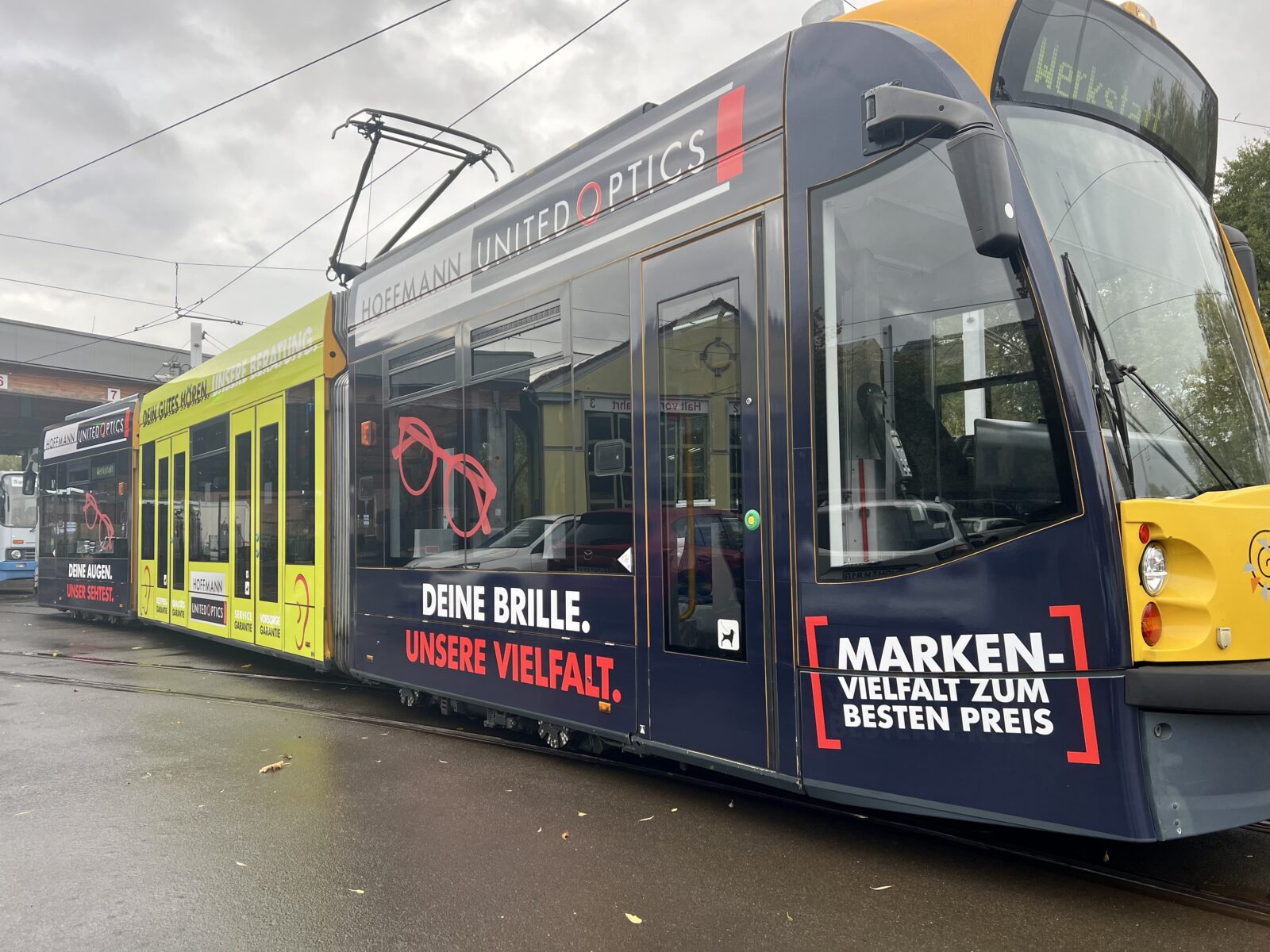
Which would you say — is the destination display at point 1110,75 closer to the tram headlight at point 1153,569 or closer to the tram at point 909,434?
the tram at point 909,434

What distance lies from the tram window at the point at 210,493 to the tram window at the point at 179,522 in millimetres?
298

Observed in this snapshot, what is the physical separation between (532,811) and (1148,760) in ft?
9.81

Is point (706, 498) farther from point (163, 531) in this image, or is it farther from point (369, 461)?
point (163, 531)

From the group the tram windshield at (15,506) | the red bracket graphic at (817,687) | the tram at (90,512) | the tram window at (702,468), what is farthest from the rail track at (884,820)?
the tram windshield at (15,506)

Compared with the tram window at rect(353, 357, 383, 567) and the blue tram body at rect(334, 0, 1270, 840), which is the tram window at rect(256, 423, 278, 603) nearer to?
the tram window at rect(353, 357, 383, 567)

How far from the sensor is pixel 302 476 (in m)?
8.63

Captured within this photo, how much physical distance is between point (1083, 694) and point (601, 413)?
2702mm

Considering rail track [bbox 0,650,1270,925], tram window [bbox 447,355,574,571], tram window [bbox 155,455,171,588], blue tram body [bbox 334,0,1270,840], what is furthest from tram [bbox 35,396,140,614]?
blue tram body [bbox 334,0,1270,840]

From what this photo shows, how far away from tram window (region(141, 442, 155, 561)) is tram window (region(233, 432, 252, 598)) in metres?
3.49

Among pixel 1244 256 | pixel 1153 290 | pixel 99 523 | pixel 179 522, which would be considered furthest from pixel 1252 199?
pixel 99 523

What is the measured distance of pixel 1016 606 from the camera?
3.49 metres

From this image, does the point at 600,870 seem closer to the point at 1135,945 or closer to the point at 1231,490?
the point at 1135,945

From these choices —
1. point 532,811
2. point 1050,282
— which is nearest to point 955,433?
point 1050,282

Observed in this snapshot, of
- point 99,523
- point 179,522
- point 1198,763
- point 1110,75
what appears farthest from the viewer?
point 99,523
